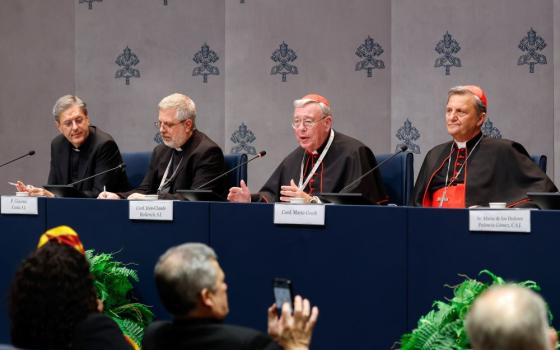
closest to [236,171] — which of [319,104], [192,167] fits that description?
[192,167]

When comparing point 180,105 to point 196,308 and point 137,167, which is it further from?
point 196,308

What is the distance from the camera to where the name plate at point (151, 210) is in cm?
462

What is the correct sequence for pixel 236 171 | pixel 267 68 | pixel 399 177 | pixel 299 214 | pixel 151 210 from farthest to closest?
pixel 267 68
pixel 236 171
pixel 399 177
pixel 151 210
pixel 299 214

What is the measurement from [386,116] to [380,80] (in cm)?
28

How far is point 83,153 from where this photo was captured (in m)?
6.74

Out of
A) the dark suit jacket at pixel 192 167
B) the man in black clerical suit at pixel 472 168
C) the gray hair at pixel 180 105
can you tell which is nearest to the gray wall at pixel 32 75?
the dark suit jacket at pixel 192 167

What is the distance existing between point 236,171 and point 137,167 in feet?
3.34

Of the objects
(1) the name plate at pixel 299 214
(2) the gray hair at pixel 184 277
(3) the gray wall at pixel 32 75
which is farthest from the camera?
(3) the gray wall at pixel 32 75

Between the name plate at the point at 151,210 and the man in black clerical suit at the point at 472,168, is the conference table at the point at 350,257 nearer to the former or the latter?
the name plate at the point at 151,210

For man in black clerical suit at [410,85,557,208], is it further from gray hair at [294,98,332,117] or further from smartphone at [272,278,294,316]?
smartphone at [272,278,294,316]

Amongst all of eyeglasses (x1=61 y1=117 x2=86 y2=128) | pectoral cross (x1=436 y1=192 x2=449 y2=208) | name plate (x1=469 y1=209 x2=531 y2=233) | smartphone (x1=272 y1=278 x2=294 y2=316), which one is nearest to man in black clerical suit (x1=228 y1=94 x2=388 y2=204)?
pectoral cross (x1=436 y1=192 x2=449 y2=208)

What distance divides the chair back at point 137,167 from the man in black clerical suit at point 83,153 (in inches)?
2.9

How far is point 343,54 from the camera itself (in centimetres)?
716

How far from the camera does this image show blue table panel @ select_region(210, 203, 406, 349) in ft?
12.9
